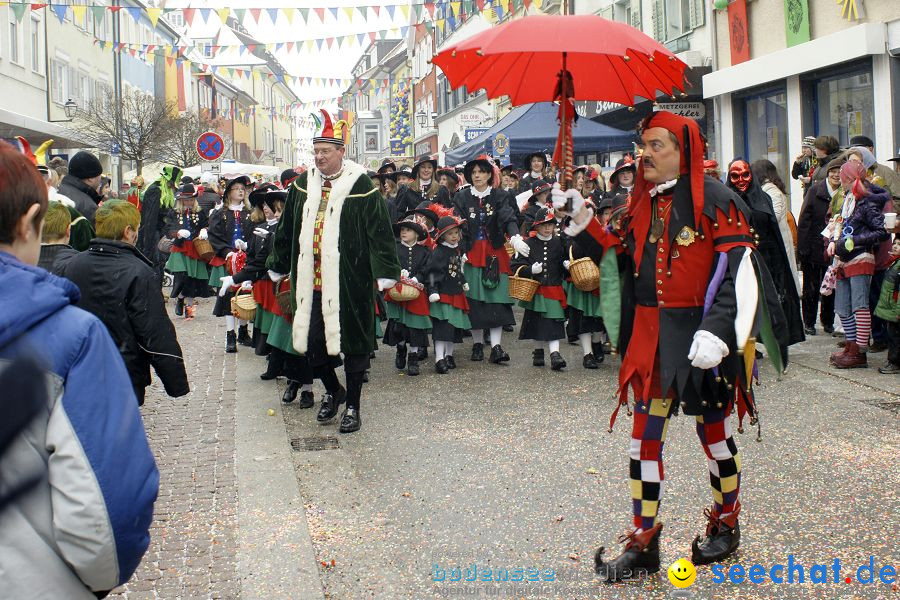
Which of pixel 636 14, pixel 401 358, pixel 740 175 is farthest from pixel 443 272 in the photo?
pixel 636 14

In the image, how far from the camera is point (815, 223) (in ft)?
31.5

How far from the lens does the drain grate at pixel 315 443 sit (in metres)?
6.29

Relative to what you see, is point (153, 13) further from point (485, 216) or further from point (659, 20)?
point (485, 216)

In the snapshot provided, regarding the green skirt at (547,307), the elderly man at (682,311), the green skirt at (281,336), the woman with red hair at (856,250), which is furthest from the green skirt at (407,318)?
the elderly man at (682,311)

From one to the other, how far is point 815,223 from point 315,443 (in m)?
5.77

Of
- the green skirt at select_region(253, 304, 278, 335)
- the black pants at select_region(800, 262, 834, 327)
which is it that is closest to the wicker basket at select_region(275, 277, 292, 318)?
the green skirt at select_region(253, 304, 278, 335)

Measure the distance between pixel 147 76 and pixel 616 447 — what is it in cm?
4647

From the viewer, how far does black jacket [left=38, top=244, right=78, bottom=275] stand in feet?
15.5

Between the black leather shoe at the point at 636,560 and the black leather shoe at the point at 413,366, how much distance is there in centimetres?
518

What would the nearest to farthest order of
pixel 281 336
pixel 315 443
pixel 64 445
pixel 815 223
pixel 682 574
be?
pixel 64 445
pixel 682 574
pixel 315 443
pixel 281 336
pixel 815 223

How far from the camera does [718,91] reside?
18.3 m

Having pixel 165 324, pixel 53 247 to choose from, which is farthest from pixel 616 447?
pixel 53 247

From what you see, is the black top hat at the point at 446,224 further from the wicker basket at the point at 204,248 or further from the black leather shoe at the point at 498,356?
the wicker basket at the point at 204,248

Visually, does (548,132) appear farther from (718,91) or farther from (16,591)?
(16,591)
